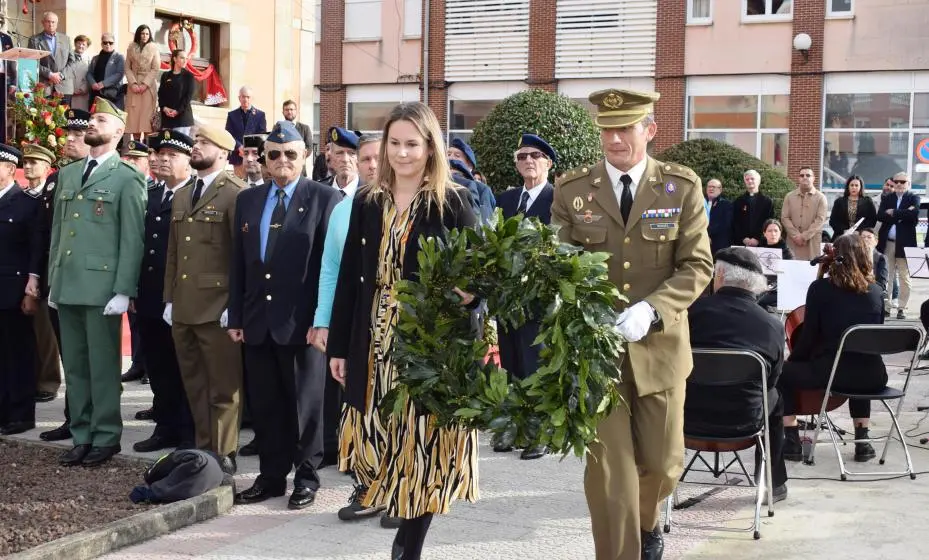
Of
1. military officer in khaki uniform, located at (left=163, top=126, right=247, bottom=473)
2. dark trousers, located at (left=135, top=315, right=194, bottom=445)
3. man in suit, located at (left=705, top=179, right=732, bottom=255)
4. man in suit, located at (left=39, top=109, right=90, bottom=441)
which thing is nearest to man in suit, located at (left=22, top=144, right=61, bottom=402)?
man in suit, located at (left=39, top=109, right=90, bottom=441)

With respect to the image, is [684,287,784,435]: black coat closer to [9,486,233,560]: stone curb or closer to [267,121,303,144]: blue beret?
[267,121,303,144]: blue beret

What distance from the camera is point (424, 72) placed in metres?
34.8

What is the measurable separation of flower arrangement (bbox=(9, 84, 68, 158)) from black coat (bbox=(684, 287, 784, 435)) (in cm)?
870

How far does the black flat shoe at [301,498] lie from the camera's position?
617cm

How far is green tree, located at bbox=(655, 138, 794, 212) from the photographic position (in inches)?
836

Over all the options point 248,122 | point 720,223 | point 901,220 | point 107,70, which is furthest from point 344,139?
point 901,220

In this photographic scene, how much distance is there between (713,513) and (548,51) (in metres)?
28.0

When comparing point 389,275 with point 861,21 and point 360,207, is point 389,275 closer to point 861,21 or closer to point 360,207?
point 360,207

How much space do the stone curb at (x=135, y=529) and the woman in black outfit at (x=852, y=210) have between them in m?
13.8

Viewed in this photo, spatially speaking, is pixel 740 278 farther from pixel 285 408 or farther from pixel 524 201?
pixel 524 201

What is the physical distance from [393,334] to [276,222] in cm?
200

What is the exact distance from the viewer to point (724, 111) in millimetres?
30750

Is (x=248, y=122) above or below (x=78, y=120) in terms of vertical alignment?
above

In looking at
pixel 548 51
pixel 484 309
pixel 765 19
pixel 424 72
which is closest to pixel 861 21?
pixel 765 19
